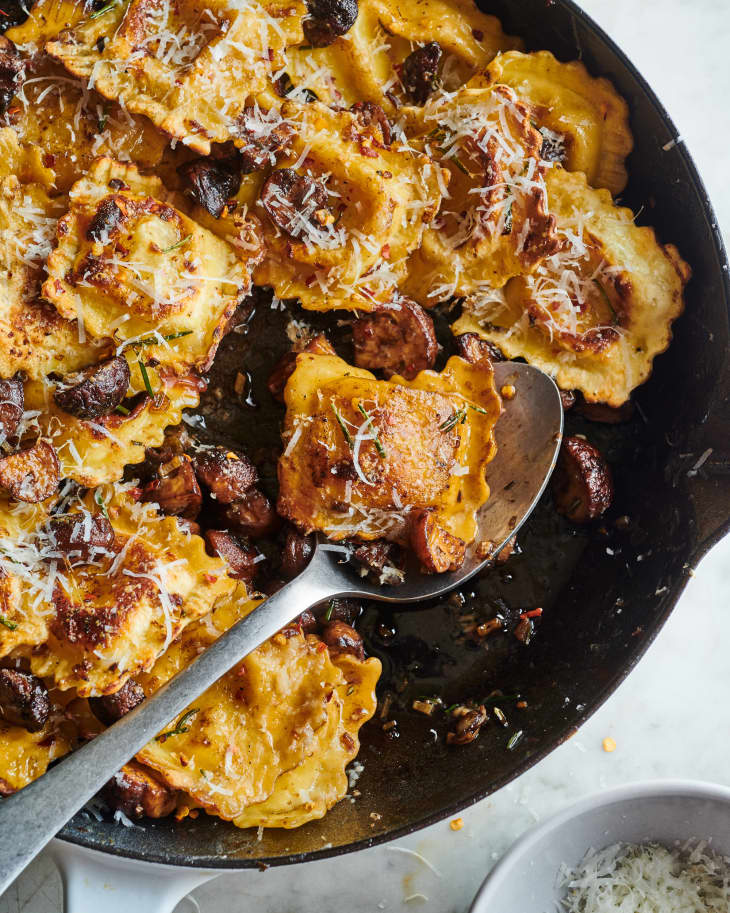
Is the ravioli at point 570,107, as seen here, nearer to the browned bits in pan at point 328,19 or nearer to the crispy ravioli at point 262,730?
the browned bits in pan at point 328,19

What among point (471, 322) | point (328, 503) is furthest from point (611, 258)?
point (328, 503)

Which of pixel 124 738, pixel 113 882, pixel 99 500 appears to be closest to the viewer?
pixel 124 738

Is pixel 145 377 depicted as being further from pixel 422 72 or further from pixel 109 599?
pixel 422 72

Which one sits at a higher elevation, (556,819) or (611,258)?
(611,258)

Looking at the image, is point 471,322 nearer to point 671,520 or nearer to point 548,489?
point 548,489

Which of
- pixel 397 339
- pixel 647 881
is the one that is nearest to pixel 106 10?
pixel 397 339

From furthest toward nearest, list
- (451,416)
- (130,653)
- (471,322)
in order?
(471,322), (451,416), (130,653)
